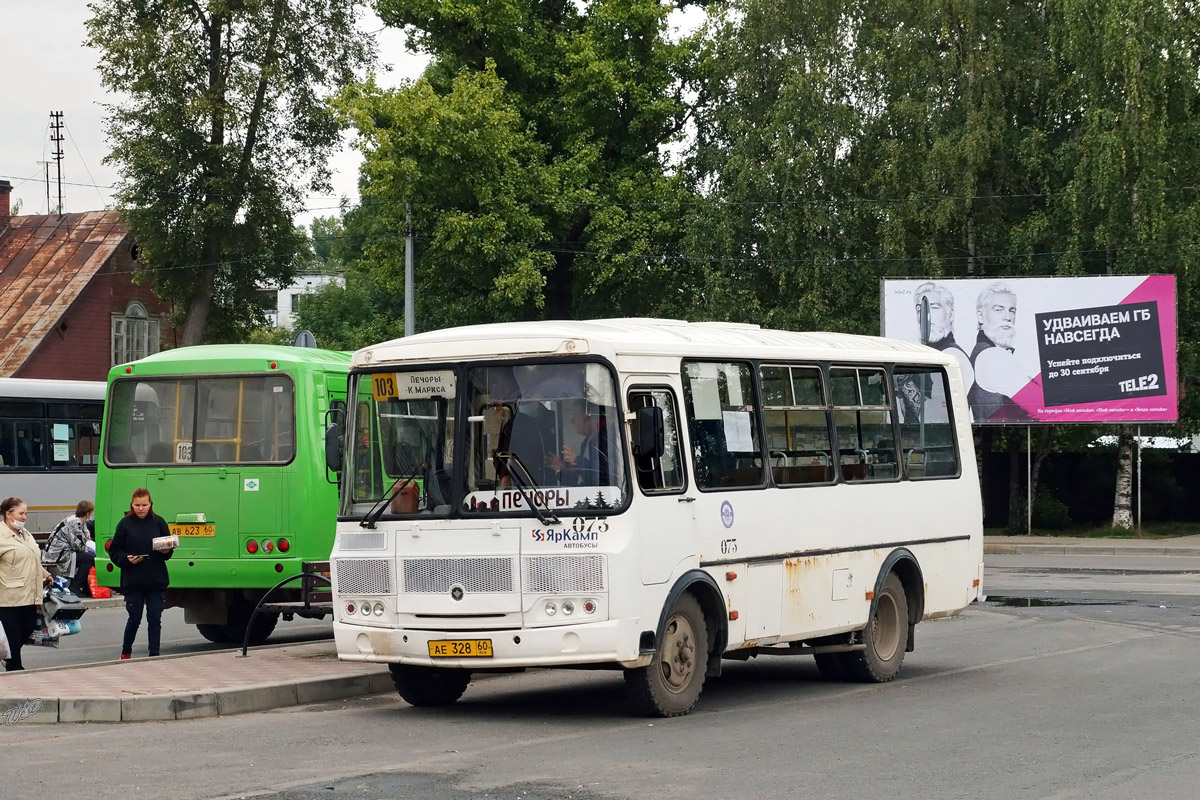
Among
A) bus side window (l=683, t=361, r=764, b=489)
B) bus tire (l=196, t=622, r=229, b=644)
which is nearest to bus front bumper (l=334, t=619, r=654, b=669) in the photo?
bus side window (l=683, t=361, r=764, b=489)

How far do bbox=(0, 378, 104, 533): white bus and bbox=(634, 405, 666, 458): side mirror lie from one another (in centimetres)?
1947

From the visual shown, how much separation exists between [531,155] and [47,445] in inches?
799

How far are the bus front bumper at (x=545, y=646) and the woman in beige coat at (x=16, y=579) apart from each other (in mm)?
4843

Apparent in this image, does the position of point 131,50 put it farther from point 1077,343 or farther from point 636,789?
point 636,789

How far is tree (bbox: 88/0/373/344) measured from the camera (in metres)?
45.7

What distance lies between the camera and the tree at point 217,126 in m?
45.7

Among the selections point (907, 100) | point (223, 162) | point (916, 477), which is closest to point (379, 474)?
point (916, 477)

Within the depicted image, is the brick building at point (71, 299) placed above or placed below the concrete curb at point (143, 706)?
above

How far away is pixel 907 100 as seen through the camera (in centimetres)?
4191

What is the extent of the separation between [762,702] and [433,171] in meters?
33.0

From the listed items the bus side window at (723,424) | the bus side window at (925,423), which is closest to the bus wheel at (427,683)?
the bus side window at (723,424)

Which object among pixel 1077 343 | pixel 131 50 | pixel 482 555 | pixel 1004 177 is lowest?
pixel 482 555

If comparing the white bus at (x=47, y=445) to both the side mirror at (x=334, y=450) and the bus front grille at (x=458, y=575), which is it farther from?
the bus front grille at (x=458, y=575)

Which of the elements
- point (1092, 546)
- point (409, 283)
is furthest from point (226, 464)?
point (1092, 546)
